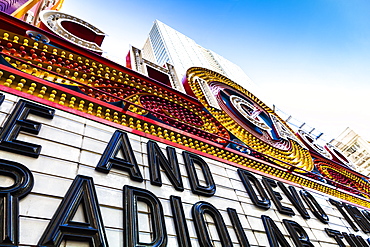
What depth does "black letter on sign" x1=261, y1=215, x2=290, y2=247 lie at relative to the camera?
3645 mm

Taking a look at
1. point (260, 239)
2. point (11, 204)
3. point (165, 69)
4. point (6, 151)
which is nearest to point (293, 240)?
point (260, 239)

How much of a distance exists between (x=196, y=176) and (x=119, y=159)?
4.37ft

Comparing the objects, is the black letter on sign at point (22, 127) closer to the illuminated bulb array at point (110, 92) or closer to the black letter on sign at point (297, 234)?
the illuminated bulb array at point (110, 92)

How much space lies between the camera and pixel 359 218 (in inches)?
242

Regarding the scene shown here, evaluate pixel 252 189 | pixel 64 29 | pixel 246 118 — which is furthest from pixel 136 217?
pixel 246 118

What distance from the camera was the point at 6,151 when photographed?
8.16 feet

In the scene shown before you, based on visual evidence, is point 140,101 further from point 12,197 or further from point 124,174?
point 12,197

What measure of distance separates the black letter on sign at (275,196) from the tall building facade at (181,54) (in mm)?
49423

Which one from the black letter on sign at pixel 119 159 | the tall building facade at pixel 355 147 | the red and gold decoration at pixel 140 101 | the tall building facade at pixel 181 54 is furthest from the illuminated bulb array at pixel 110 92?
the tall building facade at pixel 181 54

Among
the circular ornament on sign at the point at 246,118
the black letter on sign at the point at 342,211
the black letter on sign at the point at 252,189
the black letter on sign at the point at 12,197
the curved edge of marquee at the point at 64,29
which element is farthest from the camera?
the circular ornament on sign at the point at 246,118

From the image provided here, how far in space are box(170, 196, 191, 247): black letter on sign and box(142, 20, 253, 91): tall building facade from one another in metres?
51.2

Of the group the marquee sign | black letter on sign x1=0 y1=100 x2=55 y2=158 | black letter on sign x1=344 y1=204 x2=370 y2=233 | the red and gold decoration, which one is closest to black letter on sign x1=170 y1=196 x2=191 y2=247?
the marquee sign

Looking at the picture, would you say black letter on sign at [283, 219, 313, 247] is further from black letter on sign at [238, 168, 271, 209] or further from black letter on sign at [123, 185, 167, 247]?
black letter on sign at [123, 185, 167, 247]

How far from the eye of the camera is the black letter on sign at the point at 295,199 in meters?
4.80
